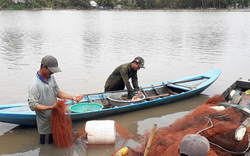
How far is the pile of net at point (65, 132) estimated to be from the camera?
4.69 metres

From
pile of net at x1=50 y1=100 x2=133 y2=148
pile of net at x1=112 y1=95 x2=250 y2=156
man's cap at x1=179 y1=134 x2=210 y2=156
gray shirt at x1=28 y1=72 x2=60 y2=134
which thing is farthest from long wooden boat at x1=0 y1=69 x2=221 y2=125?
man's cap at x1=179 y1=134 x2=210 y2=156

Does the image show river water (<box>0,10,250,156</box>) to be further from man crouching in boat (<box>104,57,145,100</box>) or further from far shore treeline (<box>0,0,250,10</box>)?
far shore treeline (<box>0,0,250,10</box>)

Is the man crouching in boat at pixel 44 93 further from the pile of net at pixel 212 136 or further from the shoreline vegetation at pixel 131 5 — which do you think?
the shoreline vegetation at pixel 131 5

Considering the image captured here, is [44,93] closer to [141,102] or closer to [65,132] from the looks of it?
[65,132]

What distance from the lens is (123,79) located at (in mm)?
6746

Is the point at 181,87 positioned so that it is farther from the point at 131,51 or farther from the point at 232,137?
the point at 131,51

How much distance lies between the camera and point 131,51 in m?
17.1

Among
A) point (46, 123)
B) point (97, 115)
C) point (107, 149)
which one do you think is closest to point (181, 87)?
point (97, 115)

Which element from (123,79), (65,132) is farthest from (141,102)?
(65,132)

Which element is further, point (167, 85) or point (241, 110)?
point (167, 85)

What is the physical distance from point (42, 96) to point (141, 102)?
3258mm

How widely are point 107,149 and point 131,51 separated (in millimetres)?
12360

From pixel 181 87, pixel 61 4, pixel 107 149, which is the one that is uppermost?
pixel 61 4

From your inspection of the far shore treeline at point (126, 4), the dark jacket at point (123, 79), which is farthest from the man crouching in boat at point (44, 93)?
the far shore treeline at point (126, 4)
